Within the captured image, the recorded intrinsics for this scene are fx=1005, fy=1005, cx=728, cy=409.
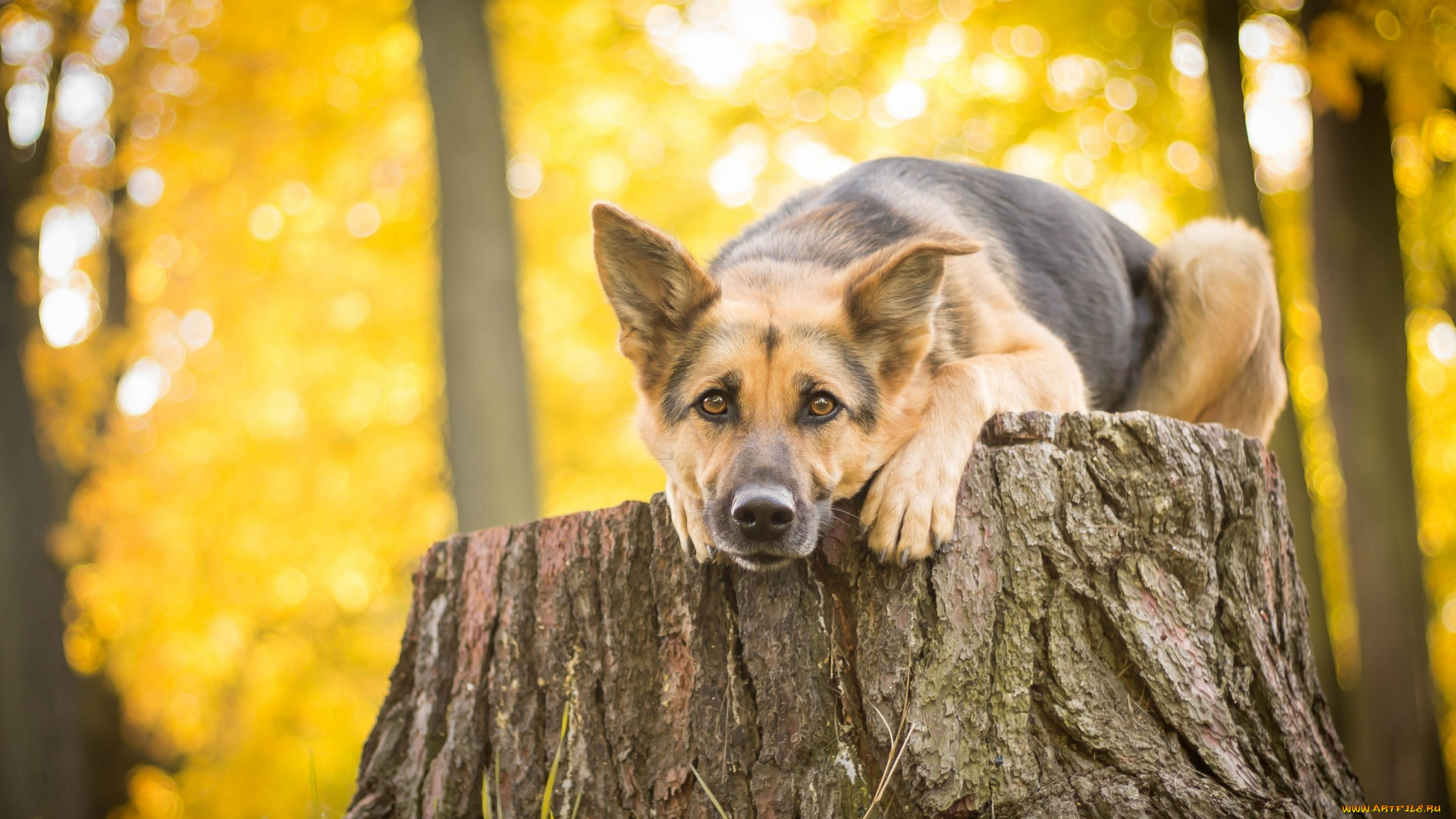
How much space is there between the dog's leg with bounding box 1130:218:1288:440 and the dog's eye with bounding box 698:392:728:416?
2.98 metres

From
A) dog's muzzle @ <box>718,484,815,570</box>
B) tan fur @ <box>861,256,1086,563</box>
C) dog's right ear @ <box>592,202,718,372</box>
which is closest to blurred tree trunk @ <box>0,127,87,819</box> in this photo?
dog's right ear @ <box>592,202,718,372</box>

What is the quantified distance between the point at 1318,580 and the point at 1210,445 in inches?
221

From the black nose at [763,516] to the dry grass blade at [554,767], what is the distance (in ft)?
2.80

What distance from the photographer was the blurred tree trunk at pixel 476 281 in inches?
321

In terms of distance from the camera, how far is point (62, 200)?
10.6 meters

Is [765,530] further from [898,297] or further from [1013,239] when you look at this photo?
[1013,239]

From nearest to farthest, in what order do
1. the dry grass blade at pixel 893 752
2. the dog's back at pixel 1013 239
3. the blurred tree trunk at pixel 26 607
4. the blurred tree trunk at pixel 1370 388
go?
the dry grass blade at pixel 893 752
the dog's back at pixel 1013 239
the blurred tree trunk at pixel 1370 388
the blurred tree trunk at pixel 26 607

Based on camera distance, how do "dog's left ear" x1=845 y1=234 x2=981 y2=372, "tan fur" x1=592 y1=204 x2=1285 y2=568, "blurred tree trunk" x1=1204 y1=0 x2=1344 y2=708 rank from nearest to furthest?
"tan fur" x1=592 y1=204 x2=1285 y2=568
"dog's left ear" x1=845 y1=234 x2=981 y2=372
"blurred tree trunk" x1=1204 y1=0 x2=1344 y2=708

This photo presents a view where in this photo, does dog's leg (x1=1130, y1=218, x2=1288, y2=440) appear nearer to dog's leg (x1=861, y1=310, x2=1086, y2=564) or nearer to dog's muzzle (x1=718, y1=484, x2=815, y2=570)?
dog's leg (x1=861, y1=310, x2=1086, y2=564)

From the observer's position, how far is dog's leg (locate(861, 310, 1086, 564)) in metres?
2.93

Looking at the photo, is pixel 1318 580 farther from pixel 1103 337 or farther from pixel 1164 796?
pixel 1164 796

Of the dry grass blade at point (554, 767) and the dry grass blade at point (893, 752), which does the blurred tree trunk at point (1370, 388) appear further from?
the dry grass blade at point (554, 767)

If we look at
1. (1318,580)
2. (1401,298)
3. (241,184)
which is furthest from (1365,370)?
(241,184)

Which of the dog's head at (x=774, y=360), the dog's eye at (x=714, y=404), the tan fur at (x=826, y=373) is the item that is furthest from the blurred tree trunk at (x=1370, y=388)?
the dog's eye at (x=714, y=404)
